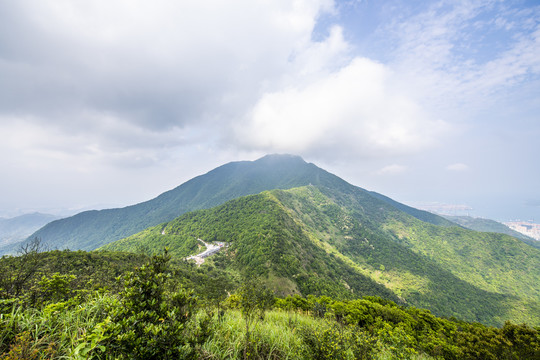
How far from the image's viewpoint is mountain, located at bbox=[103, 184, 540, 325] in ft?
219

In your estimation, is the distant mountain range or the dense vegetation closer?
the dense vegetation

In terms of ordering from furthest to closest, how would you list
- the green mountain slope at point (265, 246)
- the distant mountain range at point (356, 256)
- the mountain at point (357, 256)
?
the distant mountain range at point (356, 256)
the mountain at point (357, 256)
the green mountain slope at point (265, 246)

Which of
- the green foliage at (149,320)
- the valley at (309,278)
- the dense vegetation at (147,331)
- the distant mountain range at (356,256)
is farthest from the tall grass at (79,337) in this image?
the distant mountain range at (356,256)

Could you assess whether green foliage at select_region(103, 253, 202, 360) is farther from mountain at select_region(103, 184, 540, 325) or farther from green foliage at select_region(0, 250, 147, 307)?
mountain at select_region(103, 184, 540, 325)

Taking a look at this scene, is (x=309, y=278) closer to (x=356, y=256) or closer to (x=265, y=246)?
(x=265, y=246)

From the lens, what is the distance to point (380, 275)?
4146 inches

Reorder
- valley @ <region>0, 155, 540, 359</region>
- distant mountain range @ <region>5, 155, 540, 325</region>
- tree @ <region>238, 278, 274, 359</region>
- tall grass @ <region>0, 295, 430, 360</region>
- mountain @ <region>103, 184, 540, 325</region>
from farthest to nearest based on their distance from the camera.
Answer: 1. distant mountain range @ <region>5, 155, 540, 325</region>
2. mountain @ <region>103, 184, 540, 325</region>
3. tree @ <region>238, 278, 274, 359</region>
4. valley @ <region>0, 155, 540, 359</region>
5. tall grass @ <region>0, 295, 430, 360</region>

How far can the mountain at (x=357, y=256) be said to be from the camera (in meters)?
66.8

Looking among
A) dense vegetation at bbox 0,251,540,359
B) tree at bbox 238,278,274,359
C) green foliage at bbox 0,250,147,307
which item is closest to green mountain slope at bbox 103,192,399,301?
green foliage at bbox 0,250,147,307

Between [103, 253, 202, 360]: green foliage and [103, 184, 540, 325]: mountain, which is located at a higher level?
[103, 253, 202, 360]: green foliage

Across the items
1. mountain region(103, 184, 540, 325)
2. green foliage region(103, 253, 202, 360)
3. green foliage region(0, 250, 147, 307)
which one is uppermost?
green foliage region(103, 253, 202, 360)

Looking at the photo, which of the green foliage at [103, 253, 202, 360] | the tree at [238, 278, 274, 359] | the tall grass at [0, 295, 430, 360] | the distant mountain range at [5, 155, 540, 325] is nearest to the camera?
the green foliage at [103, 253, 202, 360]

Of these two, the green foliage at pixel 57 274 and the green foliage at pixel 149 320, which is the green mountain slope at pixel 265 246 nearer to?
the green foliage at pixel 57 274

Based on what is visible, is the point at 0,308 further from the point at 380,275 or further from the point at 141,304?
the point at 380,275
